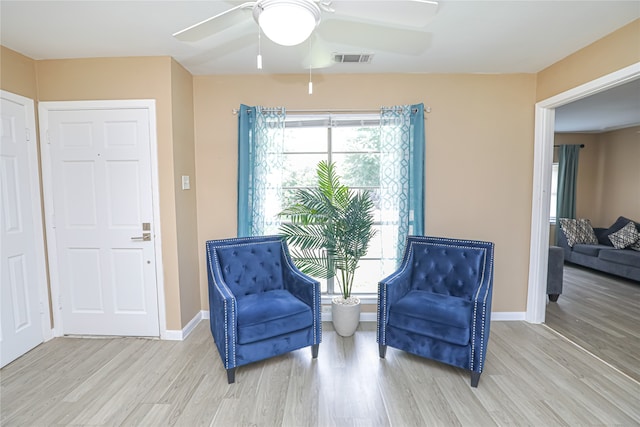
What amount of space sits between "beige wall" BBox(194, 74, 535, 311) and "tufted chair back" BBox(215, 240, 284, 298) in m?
0.67

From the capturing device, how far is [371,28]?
227cm

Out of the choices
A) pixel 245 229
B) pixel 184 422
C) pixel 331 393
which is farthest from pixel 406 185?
pixel 184 422

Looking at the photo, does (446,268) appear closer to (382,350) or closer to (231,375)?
(382,350)

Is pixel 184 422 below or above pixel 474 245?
below

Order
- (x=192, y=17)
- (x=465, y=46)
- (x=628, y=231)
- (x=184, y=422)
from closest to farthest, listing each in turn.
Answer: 1. (x=184, y=422)
2. (x=192, y=17)
3. (x=465, y=46)
4. (x=628, y=231)

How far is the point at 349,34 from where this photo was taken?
2.35 meters

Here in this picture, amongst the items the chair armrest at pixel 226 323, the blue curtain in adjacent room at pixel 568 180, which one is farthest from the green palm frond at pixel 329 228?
the blue curtain in adjacent room at pixel 568 180

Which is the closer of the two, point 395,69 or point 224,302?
point 224,302

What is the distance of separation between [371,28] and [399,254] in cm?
204

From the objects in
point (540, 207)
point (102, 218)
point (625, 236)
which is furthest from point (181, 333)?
point (625, 236)

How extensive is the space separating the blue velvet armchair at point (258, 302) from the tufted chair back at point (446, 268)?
3.22 ft

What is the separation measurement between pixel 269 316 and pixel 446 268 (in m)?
1.55

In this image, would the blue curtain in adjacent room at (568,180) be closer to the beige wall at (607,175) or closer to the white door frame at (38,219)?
the beige wall at (607,175)

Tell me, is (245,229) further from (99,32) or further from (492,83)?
(492,83)
